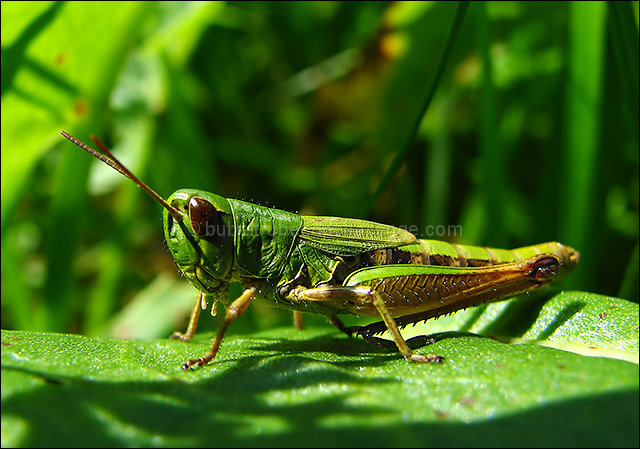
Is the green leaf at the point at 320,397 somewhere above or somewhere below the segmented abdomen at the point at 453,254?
below

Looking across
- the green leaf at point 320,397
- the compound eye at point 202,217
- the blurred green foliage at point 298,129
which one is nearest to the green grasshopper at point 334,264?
the compound eye at point 202,217

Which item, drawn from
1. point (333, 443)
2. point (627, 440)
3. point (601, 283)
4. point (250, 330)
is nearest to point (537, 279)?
point (627, 440)

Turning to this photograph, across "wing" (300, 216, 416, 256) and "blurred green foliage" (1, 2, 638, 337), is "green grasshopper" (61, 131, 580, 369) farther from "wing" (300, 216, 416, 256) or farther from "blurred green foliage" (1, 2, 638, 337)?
"blurred green foliage" (1, 2, 638, 337)

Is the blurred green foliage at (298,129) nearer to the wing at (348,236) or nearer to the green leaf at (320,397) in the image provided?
the wing at (348,236)

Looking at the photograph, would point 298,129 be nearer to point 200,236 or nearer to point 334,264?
point 334,264

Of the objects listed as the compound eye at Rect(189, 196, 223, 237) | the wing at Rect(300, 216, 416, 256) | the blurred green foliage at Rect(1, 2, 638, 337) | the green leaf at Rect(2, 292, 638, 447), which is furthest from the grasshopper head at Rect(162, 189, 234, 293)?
the blurred green foliage at Rect(1, 2, 638, 337)

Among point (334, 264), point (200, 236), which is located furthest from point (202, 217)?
point (334, 264)

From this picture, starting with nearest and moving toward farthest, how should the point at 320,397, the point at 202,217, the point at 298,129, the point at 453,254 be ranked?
the point at 320,397 < the point at 202,217 < the point at 453,254 < the point at 298,129
